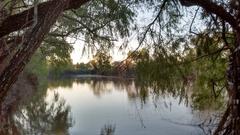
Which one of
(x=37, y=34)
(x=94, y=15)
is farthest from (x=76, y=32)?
(x=37, y=34)

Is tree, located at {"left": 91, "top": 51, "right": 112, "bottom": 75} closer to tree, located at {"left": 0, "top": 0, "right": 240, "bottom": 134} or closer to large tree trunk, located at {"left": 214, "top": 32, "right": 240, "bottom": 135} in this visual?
tree, located at {"left": 0, "top": 0, "right": 240, "bottom": 134}

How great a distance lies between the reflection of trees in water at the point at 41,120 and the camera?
763 cm

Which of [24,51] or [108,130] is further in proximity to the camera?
[108,130]

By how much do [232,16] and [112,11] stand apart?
3.07 ft

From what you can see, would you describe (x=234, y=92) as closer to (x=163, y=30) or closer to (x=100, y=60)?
(x=163, y=30)

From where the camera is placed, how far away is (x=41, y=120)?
9227 mm

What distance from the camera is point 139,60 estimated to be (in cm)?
291

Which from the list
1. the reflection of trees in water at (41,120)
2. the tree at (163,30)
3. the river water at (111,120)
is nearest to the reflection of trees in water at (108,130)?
the river water at (111,120)

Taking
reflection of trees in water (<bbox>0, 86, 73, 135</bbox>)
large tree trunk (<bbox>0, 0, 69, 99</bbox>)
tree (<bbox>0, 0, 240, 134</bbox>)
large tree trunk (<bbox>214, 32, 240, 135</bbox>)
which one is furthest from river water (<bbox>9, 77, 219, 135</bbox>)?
large tree trunk (<bbox>0, 0, 69, 99</bbox>)

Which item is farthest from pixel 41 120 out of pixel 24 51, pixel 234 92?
pixel 24 51

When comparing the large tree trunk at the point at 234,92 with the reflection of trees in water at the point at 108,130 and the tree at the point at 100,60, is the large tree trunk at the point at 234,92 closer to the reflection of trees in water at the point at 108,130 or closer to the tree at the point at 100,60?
the tree at the point at 100,60

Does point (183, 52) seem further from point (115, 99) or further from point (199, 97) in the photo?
point (115, 99)

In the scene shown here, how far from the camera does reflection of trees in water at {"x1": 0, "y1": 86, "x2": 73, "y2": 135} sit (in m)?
7.63

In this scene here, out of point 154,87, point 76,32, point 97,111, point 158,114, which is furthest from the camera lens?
point 97,111
